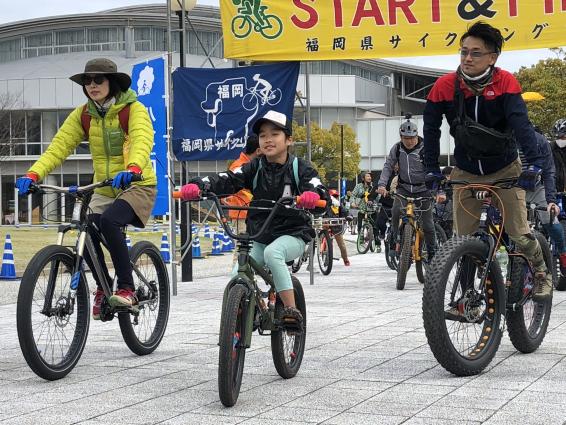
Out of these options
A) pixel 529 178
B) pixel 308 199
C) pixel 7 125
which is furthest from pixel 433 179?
pixel 7 125

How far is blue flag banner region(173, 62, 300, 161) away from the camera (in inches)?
452

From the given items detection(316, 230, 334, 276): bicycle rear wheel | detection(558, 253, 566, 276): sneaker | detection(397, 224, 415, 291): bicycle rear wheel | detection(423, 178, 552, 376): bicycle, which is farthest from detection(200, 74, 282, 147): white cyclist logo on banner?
detection(423, 178, 552, 376): bicycle

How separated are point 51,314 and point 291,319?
1.43m

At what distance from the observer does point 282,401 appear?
4.78m

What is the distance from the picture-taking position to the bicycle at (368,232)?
69.6 feet

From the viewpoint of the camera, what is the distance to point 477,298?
5598mm

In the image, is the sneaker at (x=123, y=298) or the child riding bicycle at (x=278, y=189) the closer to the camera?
the child riding bicycle at (x=278, y=189)

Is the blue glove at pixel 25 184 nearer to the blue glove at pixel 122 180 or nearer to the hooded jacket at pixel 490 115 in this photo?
the blue glove at pixel 122 180

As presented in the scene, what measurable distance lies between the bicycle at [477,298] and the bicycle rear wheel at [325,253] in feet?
25.9

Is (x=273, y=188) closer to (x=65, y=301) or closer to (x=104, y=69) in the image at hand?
(x=65, y=301)

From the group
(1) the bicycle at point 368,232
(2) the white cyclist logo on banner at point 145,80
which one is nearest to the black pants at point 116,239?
(2) the white cyclist logo on banner at point 145,80

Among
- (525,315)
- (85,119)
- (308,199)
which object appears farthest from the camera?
(85,119)

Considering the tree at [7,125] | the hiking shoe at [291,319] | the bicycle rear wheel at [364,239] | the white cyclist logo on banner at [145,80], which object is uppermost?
the tree at [7,125]

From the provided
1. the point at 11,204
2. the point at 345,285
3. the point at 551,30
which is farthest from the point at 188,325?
the point at 11,204
